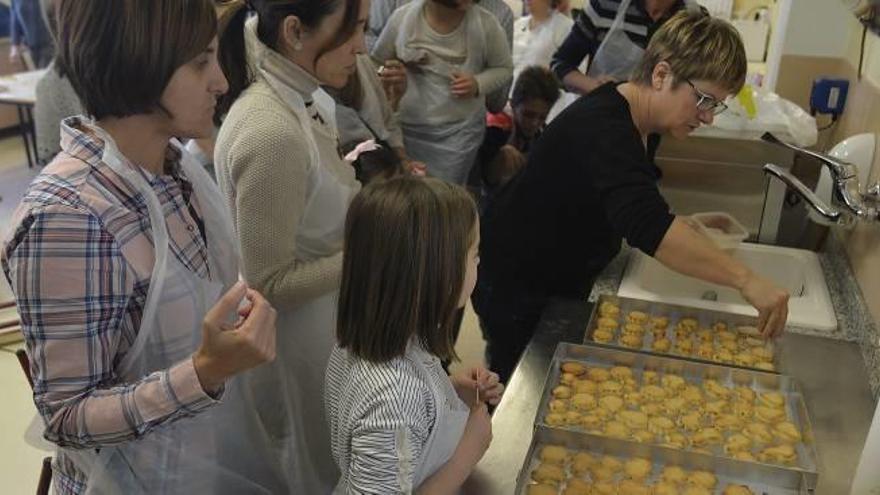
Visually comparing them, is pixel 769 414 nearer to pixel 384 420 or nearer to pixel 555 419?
pixel 555 419

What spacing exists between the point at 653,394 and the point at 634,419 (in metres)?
0.08

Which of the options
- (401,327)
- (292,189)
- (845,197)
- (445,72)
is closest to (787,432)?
(845,197)

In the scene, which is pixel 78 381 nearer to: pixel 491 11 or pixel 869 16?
pixel 869 16

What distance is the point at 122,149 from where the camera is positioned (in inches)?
34.4

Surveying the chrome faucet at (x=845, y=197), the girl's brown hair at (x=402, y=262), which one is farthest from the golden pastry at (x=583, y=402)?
the chrome faucet at (x=845, y=197)

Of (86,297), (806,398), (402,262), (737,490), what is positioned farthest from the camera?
(806,398)

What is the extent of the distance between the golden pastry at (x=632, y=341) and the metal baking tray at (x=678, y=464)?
301 mm

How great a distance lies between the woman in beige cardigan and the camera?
108 centimetres

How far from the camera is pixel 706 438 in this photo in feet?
3.61

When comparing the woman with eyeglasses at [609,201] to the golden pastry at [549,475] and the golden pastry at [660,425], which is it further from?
the golden pastry at [549,475]

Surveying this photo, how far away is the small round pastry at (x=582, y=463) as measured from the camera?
1.02 m

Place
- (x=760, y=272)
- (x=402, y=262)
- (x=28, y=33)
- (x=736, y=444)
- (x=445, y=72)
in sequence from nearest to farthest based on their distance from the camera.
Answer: (x=402, y=262)
(x=736, y=444)
(x=760, y=272)
(x=445, y=72)
(x=28, y=33)

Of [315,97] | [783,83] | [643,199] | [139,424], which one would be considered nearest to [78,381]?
[139,424]

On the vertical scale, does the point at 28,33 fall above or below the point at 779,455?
below
